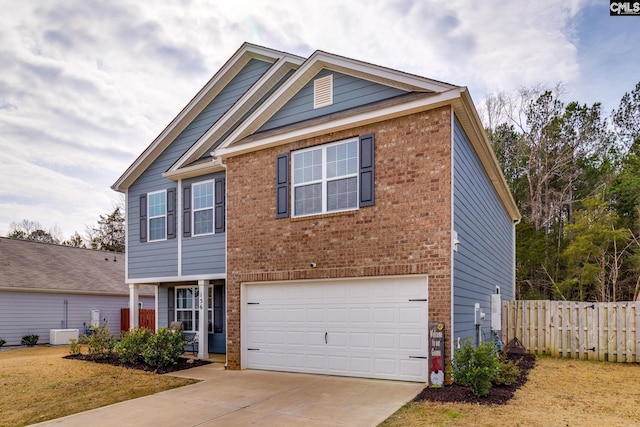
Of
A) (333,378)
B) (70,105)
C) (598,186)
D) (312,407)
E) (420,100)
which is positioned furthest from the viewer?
(598,186)

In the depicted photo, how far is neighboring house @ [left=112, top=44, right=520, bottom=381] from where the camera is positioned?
346 inches

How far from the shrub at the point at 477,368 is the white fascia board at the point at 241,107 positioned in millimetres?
8941

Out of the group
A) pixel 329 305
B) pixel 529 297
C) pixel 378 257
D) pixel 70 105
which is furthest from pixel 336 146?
pixel 529 297

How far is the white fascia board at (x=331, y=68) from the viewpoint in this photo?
9.10m

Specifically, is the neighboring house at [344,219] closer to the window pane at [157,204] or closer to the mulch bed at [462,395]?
the mulch bed at [462,395]

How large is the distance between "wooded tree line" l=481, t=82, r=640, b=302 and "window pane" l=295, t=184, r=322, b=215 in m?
16.5

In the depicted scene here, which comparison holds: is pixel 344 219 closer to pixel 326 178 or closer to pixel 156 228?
pixel 326 178

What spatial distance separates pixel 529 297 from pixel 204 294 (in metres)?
16.5

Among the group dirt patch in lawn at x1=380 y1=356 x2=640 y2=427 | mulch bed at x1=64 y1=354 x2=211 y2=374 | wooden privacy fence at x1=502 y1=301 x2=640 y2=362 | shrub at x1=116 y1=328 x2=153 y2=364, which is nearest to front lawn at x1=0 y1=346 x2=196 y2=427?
mulch bed at x1=64 y1=354 x2=211 y2=374

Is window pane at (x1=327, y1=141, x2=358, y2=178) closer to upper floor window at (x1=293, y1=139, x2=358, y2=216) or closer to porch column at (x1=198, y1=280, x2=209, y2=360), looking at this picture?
upper floor window at (x1=293, y1=139, x2=358, y2=216)

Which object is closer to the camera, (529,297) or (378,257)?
(378,257)

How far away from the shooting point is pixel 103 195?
142 ft

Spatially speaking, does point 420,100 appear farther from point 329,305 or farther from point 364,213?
point 329,305

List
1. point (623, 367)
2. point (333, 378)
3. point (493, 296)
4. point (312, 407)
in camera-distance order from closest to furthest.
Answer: point (312, 407), point (333, 378), point (623, 367), point (493, 296)
